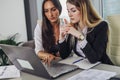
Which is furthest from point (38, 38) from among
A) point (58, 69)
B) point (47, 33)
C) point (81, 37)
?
point (58, 69)

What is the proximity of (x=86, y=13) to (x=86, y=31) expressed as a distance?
144 mm

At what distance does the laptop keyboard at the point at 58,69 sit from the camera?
124cm

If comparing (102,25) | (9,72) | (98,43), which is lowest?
(9,72)

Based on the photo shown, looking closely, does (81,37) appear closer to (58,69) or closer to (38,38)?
(58,69)

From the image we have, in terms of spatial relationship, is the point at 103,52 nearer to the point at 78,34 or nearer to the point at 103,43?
the point at 103,43

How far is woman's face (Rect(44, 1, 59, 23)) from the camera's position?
6.24 feet

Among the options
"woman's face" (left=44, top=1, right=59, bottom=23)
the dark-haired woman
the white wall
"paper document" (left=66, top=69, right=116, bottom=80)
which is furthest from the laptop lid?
the white wall

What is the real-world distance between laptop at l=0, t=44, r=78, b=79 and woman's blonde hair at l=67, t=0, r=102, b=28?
423 mm

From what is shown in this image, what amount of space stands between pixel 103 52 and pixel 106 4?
1.40 metres

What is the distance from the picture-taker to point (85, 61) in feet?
4.86

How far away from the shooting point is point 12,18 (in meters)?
3.32

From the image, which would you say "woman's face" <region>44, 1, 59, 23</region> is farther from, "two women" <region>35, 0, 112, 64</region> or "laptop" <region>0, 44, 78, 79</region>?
"laptop" <region>0, 44, 78, 79</region>

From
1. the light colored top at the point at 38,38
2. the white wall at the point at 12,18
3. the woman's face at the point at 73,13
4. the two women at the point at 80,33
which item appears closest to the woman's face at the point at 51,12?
the two women at the point at 80,33

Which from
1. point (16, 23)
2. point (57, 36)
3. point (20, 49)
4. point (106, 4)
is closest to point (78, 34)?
point (57, 36)
